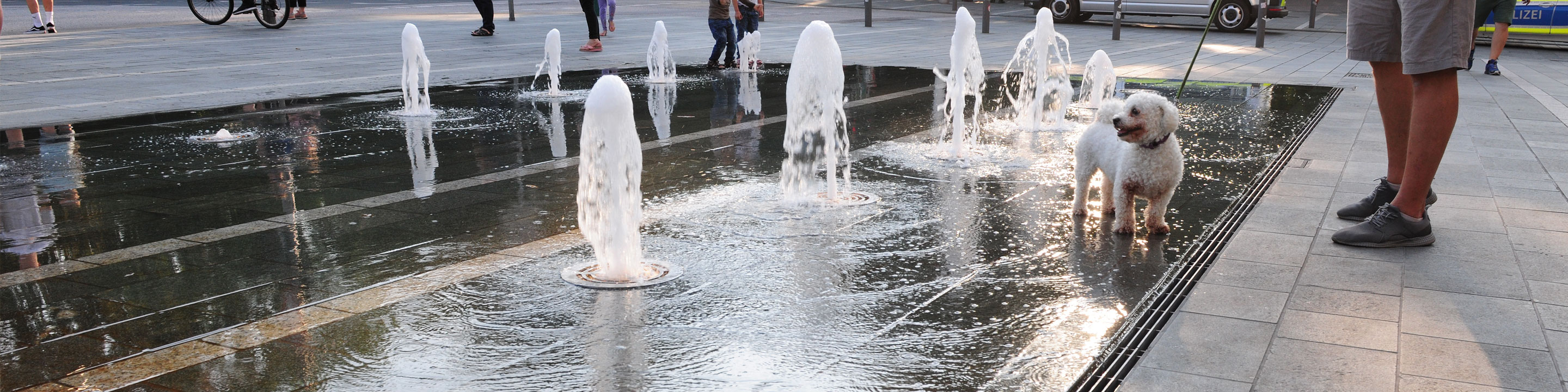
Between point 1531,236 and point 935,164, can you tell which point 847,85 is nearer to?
point 935,164

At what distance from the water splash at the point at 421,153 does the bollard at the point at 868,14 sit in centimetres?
1378

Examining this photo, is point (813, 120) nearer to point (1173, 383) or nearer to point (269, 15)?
point (1173, 383)

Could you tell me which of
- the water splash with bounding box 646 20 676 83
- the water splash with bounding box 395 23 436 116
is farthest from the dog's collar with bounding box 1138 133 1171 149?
the water splash with bounding box 646 20 676 83

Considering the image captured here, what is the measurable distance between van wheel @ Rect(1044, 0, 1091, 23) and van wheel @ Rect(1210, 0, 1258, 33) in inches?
112

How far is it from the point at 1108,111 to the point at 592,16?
39.4ft

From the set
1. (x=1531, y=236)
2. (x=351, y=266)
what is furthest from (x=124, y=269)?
(x=1531, y=236)

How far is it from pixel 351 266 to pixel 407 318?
81 centimetres

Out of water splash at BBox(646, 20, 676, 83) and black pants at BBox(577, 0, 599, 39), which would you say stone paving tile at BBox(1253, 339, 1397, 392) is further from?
black pants at BBox(577, 0, 599, 39)

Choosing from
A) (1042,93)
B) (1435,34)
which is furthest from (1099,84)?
(1435,34)

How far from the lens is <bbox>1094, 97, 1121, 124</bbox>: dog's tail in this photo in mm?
4594

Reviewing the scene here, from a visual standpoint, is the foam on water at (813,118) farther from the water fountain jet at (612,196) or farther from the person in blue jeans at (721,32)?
the person in blue jeans at (721,32)

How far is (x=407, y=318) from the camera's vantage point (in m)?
3.61

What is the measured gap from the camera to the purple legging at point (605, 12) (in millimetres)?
18719

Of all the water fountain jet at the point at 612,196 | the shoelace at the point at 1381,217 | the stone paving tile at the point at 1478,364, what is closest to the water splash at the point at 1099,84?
the shoelace at the point at 1381,217
